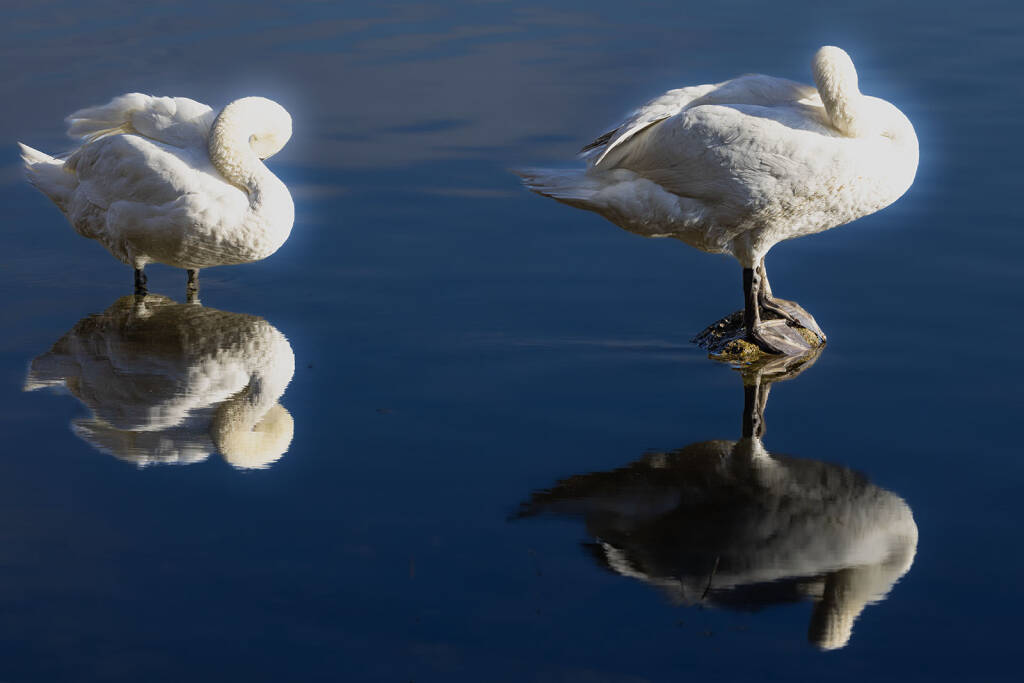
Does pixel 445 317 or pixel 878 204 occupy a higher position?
pixel 878 204

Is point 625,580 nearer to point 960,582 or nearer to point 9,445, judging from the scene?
point 960,582

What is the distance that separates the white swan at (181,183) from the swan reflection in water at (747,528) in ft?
10.2

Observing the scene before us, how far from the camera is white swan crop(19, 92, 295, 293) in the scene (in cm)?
793

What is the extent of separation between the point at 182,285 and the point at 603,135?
301 centimetres

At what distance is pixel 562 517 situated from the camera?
562 cm

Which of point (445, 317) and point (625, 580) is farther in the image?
point (445, 317)

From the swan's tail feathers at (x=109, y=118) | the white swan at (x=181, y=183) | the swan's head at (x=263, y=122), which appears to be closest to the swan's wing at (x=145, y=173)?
the white swan at (x=181, y=183)

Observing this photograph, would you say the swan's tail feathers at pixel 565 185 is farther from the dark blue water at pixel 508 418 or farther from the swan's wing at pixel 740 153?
the dark blue water at pixel 508 418

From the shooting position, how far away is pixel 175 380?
23.5ft

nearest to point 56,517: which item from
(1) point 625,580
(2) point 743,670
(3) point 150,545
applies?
(3) point 150,545

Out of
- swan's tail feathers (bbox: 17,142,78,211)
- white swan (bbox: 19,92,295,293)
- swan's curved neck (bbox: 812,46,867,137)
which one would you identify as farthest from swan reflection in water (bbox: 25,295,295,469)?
swan's curved neck (bbox: 812,46,867,137)

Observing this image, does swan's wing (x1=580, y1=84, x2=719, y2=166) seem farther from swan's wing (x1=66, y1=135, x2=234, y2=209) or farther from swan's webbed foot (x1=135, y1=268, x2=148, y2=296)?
swan's webbed foot (x1=135, y1=268, x2=148, y2=296)

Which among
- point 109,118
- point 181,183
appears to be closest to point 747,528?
point 181,183

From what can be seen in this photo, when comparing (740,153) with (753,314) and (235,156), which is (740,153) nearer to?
(753,314)
